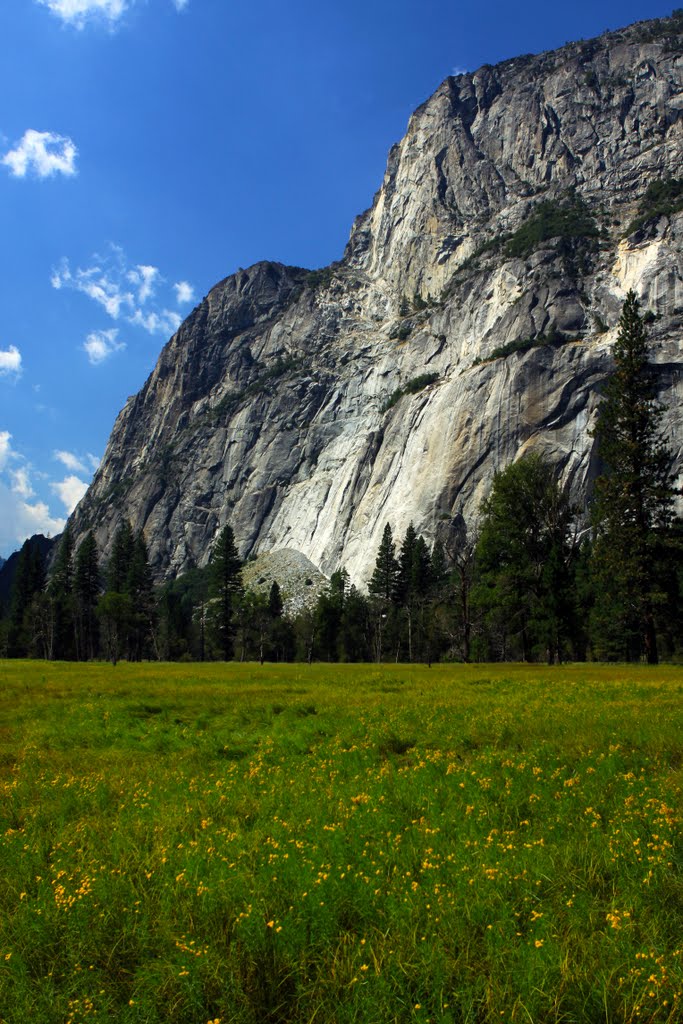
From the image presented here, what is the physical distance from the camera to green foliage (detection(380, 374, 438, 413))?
162637 mm

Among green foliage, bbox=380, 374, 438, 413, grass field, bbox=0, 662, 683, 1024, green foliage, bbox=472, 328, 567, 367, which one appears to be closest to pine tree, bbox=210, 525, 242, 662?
green foliage, bbox=472, 328, 567, 367

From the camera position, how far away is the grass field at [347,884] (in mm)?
3457

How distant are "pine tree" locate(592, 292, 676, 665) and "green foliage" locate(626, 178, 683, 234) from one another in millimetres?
125964

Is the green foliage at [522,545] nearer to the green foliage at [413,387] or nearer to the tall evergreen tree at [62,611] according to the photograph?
the tall evergreen tree at [62,611]

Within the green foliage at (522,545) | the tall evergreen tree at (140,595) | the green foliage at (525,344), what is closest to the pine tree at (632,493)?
the green foliage at (522,545)

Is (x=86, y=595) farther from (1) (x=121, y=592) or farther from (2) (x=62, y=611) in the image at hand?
(1) (x=121, y=592)

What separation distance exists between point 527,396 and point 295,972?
142 m

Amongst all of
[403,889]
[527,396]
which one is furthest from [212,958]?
[527,396]

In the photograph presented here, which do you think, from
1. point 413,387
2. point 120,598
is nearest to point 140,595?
point 120,598

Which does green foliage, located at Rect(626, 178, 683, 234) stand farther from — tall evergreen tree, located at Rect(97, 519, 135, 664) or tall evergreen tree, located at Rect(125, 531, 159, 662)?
tall evergreen tree, located at Rect(97, 519, 135, 664)

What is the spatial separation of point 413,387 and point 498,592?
12130cm

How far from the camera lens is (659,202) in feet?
490

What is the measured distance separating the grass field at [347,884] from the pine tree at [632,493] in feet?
101

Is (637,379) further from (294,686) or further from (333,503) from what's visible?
(333,503)
